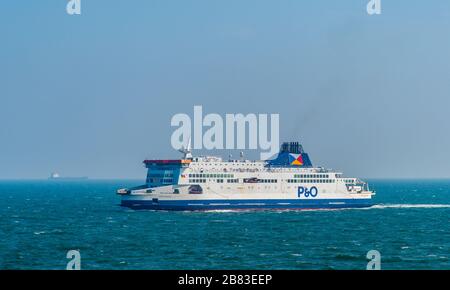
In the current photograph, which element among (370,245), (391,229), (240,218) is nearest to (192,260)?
(370,245)

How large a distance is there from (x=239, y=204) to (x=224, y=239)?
29.9m

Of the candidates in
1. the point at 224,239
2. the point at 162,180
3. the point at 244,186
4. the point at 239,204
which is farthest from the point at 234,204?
the point at 224,239

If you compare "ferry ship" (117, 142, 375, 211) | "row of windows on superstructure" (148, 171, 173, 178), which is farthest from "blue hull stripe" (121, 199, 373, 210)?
"row of windows on superstructure" (148, 171, 173, 178)

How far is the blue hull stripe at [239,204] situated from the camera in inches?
3423

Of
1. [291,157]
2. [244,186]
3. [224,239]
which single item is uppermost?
[291,157]

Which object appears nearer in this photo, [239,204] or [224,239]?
[224,239]

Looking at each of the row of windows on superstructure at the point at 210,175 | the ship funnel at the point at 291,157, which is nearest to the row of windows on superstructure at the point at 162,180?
the row of windows on superstructure at the point at 210,175

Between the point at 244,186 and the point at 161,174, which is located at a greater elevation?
the point at 161,174

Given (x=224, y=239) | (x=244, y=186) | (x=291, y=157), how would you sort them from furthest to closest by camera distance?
(x=291, y=157) → (x=244, y=186) → (x=224, y=239)

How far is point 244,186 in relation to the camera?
8994 centimetres

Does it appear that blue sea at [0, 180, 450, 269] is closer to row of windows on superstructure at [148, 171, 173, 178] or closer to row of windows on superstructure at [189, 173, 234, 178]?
row of windows on superstructure at [189, 173, 234, 178]

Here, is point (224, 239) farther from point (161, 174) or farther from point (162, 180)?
point (161, 174)

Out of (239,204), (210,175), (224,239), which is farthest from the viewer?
(239,204)
